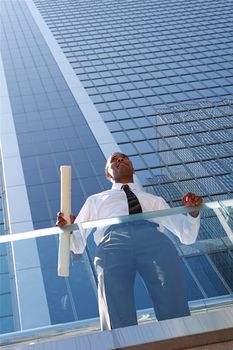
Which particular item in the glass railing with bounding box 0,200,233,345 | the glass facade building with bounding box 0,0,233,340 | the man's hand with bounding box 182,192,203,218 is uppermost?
the man's hand with bounding box 182,192,203,218

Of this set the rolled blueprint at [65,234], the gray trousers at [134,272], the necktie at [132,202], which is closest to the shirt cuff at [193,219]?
the gray trousers at [134,272]

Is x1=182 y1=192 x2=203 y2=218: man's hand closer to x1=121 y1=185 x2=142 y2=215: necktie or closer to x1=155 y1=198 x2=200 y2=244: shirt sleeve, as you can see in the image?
x1=155 y1=198 x2=200 y2=244: shirt sleeve

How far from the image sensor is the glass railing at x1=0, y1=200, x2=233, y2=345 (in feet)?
14.7

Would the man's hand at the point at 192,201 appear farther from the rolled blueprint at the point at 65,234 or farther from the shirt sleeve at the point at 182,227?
the rolled blueprint at the point at 65,234

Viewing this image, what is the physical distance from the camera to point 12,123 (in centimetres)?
3931

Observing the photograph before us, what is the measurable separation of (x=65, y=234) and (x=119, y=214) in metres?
0.60

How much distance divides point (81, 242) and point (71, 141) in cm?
3148

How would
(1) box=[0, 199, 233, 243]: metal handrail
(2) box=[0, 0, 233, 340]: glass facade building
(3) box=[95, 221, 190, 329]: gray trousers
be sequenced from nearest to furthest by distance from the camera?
(3) box=[95, 221, 190, 329]: gray trousers
(1) box=[0, 199, 233, 243]: metal handrail
(2) box=[0, 0, 233, 340]: glass facade building

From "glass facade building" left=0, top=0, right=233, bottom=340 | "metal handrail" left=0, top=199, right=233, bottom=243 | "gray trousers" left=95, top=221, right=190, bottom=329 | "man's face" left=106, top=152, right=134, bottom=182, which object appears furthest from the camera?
"glass facade building" left=0, top=0, right=233, bottom=340

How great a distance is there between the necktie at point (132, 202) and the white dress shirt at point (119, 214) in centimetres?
4

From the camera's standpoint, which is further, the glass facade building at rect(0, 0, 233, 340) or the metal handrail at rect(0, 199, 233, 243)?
the glass facade building at rect(0, 0, 233, 340)

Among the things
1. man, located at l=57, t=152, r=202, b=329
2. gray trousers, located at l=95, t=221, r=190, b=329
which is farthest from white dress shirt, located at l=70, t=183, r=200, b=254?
gray trousers, located at l=95, t=221, r=190, b=329

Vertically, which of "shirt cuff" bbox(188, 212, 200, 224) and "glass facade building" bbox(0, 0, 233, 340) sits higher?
"shirt cuff" bbox(188, 212, 200, 224)

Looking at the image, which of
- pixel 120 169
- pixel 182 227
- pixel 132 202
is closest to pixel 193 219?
pixel 182 227
